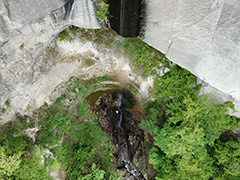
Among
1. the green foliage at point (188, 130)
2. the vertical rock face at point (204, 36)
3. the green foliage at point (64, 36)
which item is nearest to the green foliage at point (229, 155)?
the green foliage at point (188, 130)

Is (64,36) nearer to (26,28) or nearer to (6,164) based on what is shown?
(26,28)

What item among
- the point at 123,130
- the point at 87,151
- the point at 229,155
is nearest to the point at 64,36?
the point at 87,151

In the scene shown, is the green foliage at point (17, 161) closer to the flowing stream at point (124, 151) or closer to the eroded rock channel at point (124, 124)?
the eroded rock channel at point (124, 124)

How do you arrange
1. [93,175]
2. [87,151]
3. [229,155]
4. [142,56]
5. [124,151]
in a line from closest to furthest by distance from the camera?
[229,155] → [142,56] → [93,175] → [87,151] → [124,151]

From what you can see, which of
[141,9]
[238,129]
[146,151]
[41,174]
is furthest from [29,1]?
[146,151]

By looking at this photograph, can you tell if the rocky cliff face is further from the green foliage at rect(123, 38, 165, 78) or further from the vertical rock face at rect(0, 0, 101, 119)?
the green foliage at rect(123, 38, 165, 78)

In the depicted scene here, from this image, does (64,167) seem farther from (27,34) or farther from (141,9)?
(141,9)
